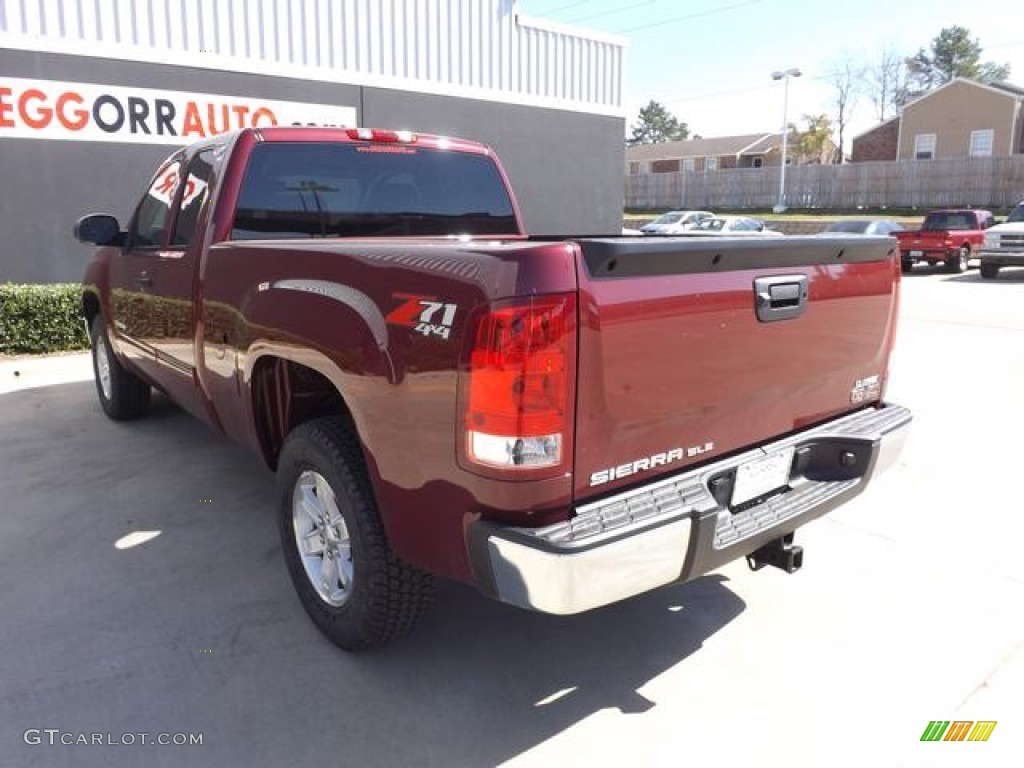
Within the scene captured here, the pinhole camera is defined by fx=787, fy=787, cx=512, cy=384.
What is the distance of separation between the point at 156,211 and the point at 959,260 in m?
20.3

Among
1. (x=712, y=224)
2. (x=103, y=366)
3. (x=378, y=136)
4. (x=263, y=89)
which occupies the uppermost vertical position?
(x=263, y=89)

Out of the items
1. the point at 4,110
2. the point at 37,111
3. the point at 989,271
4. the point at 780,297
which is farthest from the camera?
the point at 989,271

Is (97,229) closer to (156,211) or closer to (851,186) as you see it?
(156,211)

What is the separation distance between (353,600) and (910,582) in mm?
2466

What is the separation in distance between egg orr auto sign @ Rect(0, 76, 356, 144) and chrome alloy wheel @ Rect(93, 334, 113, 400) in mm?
4207

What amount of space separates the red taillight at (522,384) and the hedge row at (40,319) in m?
7.88

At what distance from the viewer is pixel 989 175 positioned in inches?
1436

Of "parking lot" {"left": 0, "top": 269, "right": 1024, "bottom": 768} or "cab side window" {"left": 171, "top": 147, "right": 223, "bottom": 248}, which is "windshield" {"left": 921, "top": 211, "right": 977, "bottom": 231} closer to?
"parking lot" {"left": 0, "top": 269, "right": 1024, "bottom": 768}

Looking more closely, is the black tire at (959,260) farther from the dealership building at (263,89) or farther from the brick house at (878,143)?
the brick house at (878,143)

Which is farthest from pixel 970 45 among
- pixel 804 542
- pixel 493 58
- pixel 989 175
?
pixel 804 542

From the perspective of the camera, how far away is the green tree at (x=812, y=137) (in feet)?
183

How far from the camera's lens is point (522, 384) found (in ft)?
6.85

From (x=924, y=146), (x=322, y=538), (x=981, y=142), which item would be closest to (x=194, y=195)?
(x=322, y=538)

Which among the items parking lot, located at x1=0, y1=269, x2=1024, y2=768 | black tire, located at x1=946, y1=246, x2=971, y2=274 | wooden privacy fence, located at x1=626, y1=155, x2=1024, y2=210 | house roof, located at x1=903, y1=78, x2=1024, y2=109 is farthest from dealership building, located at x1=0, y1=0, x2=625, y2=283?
house roof, located at x1=903, y1=78, x2=1024, y2=109
